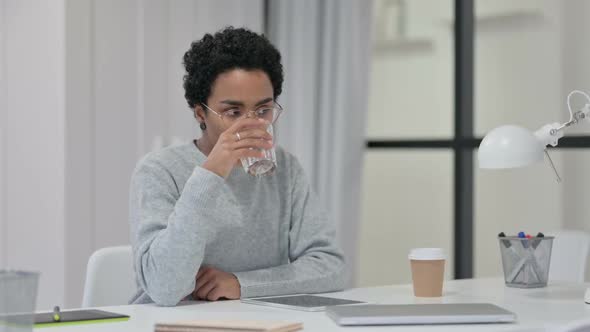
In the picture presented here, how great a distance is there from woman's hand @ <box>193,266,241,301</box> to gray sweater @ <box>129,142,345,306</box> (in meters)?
0.02

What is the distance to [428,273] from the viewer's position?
77.6 inches

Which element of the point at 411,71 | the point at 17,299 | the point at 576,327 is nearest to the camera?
the point at 17,299

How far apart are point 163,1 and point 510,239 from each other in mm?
1842

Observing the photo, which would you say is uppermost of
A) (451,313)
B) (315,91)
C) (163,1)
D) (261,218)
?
(163,1)

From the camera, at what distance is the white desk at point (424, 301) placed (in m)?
1.53

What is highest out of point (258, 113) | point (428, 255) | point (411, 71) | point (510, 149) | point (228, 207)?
point (411, 71)

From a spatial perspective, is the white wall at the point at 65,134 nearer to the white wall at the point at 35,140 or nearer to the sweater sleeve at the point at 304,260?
the white wall at the point at 35,140

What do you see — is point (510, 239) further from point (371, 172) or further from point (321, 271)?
point (371, 172)

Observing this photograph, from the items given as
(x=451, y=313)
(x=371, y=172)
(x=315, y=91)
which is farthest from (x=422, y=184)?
(x=451, y=313)

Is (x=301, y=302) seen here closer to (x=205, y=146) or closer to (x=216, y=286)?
(x=216, y=286)

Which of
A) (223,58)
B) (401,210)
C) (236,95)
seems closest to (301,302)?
(236,95)

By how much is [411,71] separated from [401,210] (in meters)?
0.62

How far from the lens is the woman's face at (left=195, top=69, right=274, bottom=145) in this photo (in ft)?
6.90

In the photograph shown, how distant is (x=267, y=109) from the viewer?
210cm
